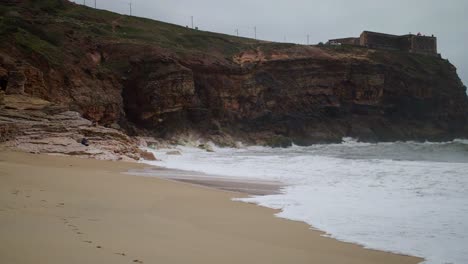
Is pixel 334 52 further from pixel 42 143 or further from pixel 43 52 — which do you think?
pixel 42 143

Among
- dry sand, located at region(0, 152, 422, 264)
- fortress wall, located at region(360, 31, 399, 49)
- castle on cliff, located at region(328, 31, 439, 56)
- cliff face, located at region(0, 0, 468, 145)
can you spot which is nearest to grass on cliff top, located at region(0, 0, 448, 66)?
cliff face, located at region(0, 0, 468, 145)

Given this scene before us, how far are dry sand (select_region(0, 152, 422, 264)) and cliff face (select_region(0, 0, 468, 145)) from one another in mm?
13820

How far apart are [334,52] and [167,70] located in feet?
66.1

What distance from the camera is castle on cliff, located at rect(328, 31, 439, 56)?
52.4 m

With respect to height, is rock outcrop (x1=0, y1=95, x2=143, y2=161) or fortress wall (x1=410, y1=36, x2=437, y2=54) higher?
fortress wall (x1=410, y1=36, x2=437, y2=54)

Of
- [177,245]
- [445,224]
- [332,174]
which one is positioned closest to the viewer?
[177,245]

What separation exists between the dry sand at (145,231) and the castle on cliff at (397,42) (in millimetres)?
50001

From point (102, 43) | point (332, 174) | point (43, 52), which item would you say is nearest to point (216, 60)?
point (102, 43)

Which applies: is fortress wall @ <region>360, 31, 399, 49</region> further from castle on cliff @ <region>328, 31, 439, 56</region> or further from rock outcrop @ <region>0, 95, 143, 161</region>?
rock outcrop @ <region>0, 95, 143, 161</region>

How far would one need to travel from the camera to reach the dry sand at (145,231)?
11.1ft

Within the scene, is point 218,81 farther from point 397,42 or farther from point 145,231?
point 397,42

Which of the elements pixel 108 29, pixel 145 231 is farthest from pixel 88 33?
pixel 145 231

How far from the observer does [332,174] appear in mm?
11984

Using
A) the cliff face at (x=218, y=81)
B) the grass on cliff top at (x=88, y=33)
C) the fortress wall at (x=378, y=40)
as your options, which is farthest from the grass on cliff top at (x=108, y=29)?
the fortress wall at (x=378, y=40)
